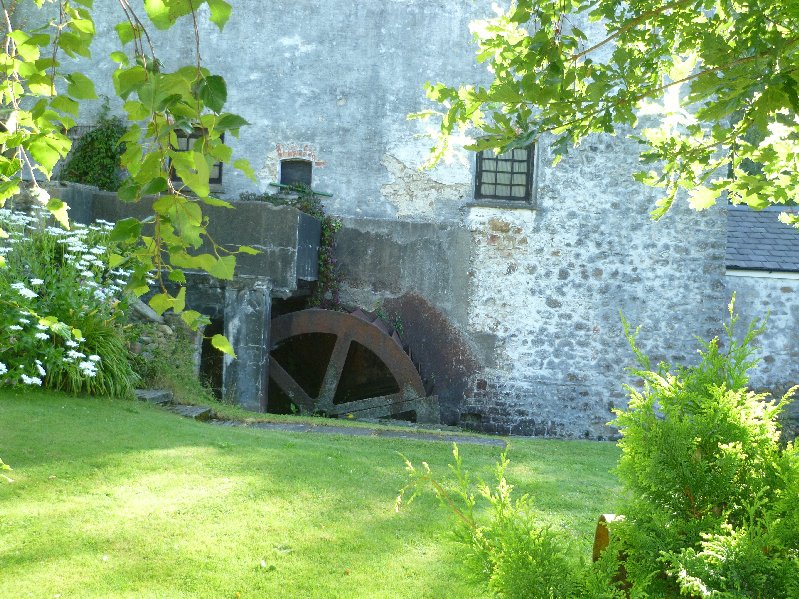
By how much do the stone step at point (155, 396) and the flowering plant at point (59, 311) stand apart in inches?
7.2

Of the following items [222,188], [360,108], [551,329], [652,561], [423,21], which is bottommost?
[652,561]

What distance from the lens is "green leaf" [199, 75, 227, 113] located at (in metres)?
1.60

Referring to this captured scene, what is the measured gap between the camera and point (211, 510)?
179 inches

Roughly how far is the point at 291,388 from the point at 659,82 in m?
7.29

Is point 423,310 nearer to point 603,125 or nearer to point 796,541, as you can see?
point 603,125

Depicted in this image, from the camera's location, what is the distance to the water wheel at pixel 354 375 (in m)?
10.3

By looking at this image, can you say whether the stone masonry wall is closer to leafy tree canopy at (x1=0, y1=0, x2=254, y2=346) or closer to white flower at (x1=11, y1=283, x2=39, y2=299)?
white flower at (x1=11, y1=283, x2=39, y2=299)

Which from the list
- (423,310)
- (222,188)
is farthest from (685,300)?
(222,188)

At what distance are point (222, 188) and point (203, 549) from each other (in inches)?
308

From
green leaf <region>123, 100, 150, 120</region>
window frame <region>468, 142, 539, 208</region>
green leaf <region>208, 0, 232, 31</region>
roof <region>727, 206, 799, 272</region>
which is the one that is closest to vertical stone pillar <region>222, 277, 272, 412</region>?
window frame <region>468, 142, 539, 208</region>

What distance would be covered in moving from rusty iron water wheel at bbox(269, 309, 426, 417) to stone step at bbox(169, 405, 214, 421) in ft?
9.31

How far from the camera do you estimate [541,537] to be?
2.32 m

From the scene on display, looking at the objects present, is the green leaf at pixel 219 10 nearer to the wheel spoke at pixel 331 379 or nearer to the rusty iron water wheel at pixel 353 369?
the rusty iron water wheel at pixel 353 369

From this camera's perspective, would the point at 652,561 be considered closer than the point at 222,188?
Yes
